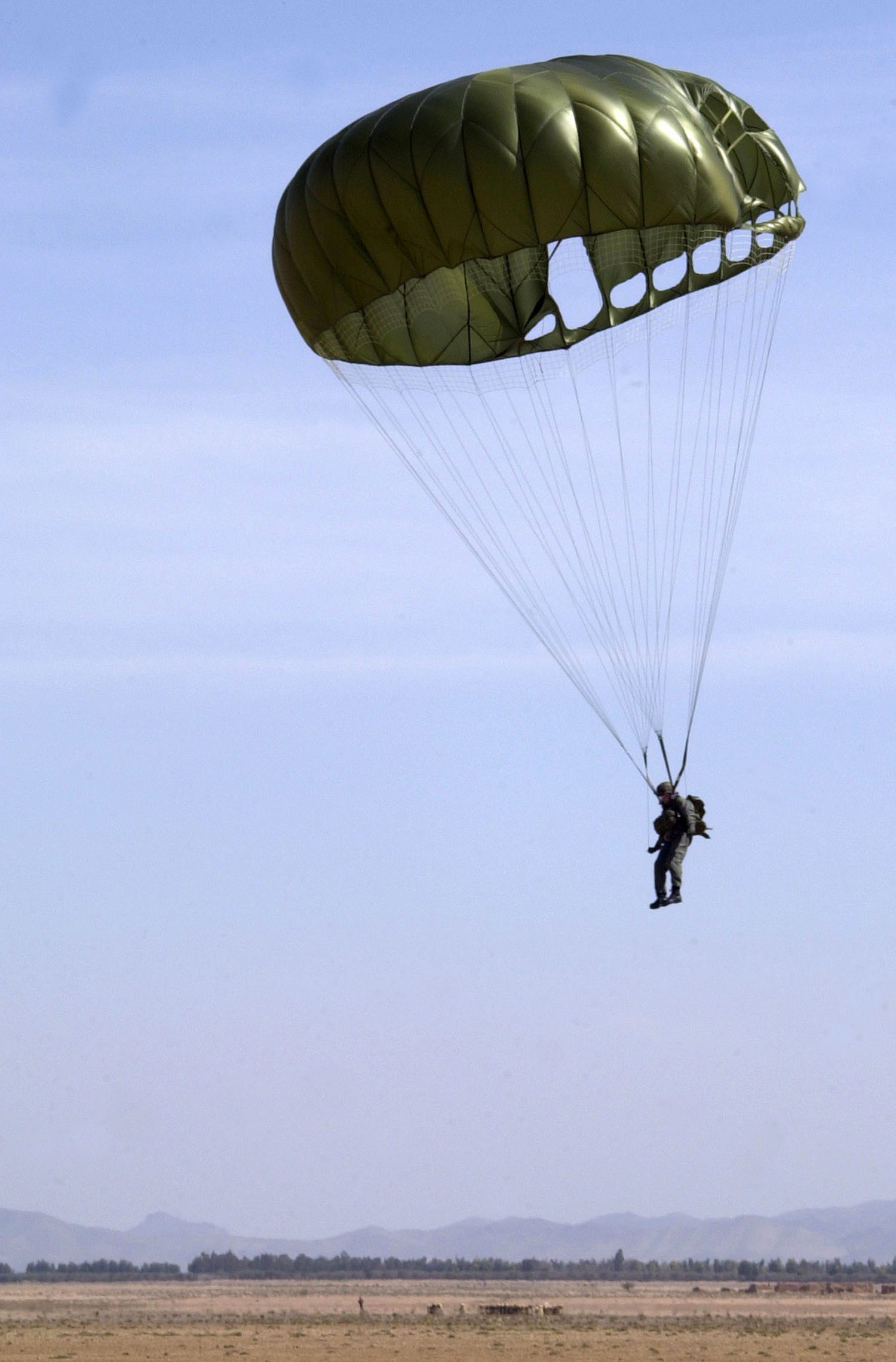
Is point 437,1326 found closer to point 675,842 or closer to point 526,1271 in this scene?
point 675,842

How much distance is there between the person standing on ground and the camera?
25703mm

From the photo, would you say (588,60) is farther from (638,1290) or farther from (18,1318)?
(638,1290)

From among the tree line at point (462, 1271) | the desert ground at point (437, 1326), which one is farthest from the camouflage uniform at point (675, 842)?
the tree line at point (462, 1271)

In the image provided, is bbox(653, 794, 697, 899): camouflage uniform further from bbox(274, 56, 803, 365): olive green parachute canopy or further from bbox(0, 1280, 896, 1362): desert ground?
bbox(0, 1280, 896, 1362): desert ground

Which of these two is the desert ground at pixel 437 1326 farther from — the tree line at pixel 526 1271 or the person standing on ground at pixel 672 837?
the tree line at pixel 526 1271

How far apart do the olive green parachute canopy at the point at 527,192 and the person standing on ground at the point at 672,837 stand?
6895 millimetres

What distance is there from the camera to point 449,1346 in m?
43.2

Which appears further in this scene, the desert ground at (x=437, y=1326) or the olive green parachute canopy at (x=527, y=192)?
the desert ground at (x=437, y=1326)

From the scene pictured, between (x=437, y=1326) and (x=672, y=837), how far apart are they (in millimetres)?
28090

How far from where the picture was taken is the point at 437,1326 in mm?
49969

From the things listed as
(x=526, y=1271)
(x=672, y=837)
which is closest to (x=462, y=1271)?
(x=526, y=1271)

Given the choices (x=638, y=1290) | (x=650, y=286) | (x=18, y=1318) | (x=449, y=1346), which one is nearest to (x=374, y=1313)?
(x=18, y=1318)

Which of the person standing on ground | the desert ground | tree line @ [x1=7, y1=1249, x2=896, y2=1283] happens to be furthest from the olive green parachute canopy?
tree line @ [x1=7, y1=1249, x2=896, y2=1283]

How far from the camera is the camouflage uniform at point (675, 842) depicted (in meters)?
25.7
